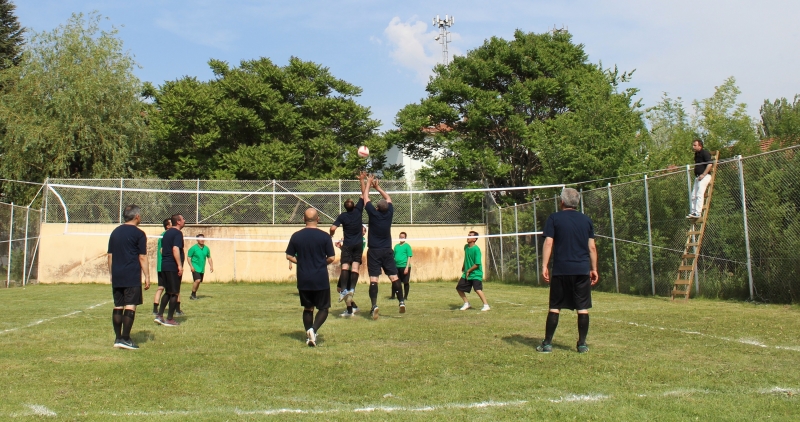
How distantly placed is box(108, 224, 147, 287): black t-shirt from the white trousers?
1083 cm

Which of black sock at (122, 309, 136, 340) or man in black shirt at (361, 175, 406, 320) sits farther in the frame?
man in black shirt at (361, 175, 406, 320)

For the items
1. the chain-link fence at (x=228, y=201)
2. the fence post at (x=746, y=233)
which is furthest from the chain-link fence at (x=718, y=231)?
the chain-link fence at (x=228, y=201)

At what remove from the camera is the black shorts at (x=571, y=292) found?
726cm

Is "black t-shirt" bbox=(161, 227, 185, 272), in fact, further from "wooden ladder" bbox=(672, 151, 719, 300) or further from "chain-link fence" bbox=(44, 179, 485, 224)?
"chain-link fence" bbox=(44, 179, 485, 224)

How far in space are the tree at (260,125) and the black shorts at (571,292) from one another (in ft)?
82.0

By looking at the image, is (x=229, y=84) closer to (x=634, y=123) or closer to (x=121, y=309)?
(x=634, y=123)

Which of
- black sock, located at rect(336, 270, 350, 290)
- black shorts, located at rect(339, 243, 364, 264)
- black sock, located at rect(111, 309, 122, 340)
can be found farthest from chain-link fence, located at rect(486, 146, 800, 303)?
black sock, located at rect(111, 309, 122, 340)

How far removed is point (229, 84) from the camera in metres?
32.5

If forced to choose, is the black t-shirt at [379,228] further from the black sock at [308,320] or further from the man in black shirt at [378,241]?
the black sock at [308,320]

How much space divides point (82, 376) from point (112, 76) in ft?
85.5

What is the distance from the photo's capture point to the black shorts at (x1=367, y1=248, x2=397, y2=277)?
11.1m

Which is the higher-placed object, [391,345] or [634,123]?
[634,123]

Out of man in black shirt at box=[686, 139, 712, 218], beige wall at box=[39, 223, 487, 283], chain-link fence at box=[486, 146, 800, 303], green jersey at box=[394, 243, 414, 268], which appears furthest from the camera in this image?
beige wall at box=[39, 223, 487, 283]

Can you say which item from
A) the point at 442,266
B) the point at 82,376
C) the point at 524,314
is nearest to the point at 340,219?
the point at 524,314
